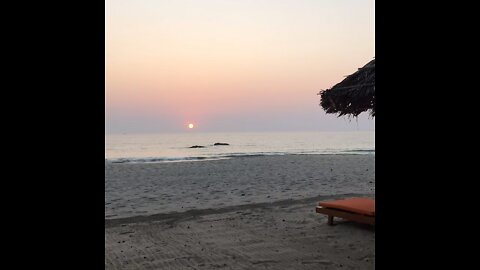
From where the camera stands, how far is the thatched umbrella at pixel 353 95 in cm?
487

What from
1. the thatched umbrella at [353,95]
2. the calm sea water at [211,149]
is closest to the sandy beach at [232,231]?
the thatched umbrella at [353,95]

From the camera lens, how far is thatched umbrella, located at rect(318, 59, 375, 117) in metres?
4.87

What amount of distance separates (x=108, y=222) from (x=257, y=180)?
649 centimetres

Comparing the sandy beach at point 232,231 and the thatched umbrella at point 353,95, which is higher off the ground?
the thatched umbrella at point 353,95

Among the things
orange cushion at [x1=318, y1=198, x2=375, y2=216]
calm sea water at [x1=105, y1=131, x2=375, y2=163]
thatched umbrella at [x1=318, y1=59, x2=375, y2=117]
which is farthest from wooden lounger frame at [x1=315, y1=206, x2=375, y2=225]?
calm sea water at [x1=105, y1=131, x2=375, y2=163]

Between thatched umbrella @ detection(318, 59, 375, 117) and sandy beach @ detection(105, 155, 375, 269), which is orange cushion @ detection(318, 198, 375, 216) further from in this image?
thatched umbrella @ detection(318, 59, 375, 117)

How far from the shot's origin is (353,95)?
519cm

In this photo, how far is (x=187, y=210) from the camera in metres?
7.21

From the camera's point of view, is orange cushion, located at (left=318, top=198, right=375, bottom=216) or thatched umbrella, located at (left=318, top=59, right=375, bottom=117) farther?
orange cushion, located at (left=318, top=198, right=375, bottom=216)

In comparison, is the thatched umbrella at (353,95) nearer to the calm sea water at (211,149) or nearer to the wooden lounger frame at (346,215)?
the wooden lounger frame at (346,215)

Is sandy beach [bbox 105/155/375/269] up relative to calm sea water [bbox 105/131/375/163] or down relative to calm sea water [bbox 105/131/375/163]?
down

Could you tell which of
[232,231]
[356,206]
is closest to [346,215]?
[356,206]

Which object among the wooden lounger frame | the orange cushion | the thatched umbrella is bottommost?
the wooden lounger frame
